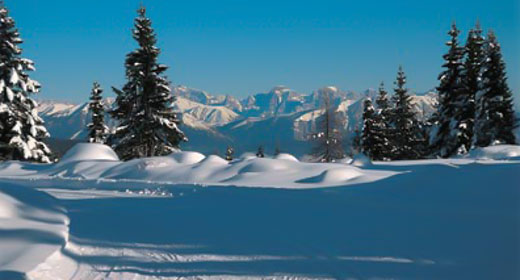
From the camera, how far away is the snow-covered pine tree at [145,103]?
26.6m

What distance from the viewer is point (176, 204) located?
29.8 ft

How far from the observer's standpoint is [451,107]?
95.1ft

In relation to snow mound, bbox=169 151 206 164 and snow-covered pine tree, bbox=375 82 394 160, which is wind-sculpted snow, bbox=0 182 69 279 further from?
snow-covered pine tree, bbox=375 82 394 160

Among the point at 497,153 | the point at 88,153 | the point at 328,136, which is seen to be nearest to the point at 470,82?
the point at 328,136

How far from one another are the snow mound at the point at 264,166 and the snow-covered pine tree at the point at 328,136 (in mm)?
16903

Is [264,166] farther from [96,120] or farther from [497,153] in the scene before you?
[96,120]

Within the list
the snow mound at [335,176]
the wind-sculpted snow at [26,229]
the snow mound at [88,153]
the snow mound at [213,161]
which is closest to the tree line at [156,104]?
the snow mound at [88,153]

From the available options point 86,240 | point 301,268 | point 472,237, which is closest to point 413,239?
point 472,237

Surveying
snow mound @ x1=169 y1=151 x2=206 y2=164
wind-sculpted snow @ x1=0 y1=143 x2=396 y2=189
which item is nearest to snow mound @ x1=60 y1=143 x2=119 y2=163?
wind-sculpted snow @ x1=0 y1=143 x2=396 y2=189

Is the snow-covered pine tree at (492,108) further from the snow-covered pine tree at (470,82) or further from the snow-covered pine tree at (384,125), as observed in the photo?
the snow-covered pine tree at (384,125)

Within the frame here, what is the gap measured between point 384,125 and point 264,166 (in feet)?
73.7

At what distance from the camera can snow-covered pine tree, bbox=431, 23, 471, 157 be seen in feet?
91.4

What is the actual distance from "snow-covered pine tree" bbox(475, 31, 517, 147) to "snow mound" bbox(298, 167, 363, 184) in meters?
18.1

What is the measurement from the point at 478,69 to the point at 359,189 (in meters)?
23.6
